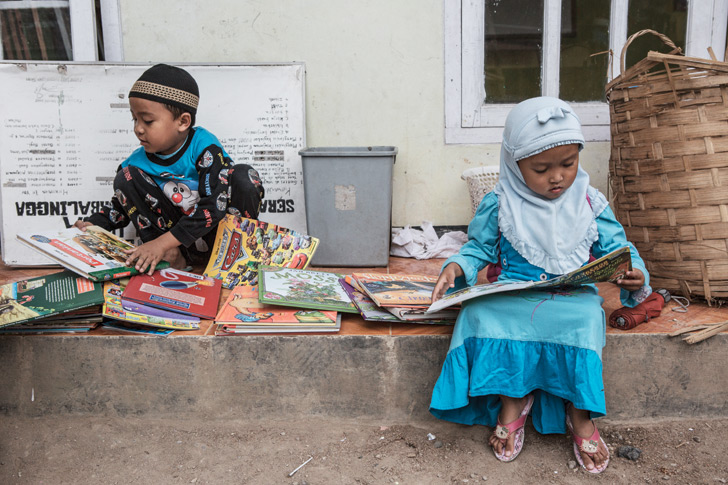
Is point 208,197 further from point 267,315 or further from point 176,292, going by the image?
point 267,315

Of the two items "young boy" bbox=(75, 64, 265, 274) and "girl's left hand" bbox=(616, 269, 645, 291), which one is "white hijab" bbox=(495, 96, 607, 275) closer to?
"girl's left hand" bbox=(616, 269, 645, 291)

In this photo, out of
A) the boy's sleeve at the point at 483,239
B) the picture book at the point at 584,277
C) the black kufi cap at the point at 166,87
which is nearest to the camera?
the picture book at the point at 584,277

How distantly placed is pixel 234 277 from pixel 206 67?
4.01 feet

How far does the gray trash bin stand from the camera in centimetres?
254

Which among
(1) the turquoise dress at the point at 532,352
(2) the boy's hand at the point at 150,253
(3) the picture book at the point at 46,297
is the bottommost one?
(1) the turquoise dress at the point at 532,352

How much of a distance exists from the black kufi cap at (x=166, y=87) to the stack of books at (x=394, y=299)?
39.1 inches

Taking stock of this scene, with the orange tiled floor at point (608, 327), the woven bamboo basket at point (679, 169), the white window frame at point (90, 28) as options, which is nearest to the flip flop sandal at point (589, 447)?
the orange tiled floor at point (608, 327)

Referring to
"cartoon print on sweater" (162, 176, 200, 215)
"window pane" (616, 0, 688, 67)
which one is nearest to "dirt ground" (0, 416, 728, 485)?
"cartoon print on sweater" (162, 176, 200, 215)

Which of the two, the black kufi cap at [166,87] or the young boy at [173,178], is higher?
the black kufi cap at [166,87]

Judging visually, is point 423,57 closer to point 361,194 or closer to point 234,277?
point 361,194

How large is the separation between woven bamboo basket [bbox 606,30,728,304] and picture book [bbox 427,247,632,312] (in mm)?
554

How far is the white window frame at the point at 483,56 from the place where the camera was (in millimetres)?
2943

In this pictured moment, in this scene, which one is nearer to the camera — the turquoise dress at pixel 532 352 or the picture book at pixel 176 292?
the turquoise dress at pixel 532 352

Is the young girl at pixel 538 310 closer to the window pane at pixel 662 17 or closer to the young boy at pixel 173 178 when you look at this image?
the young boy at pixel 173 178
